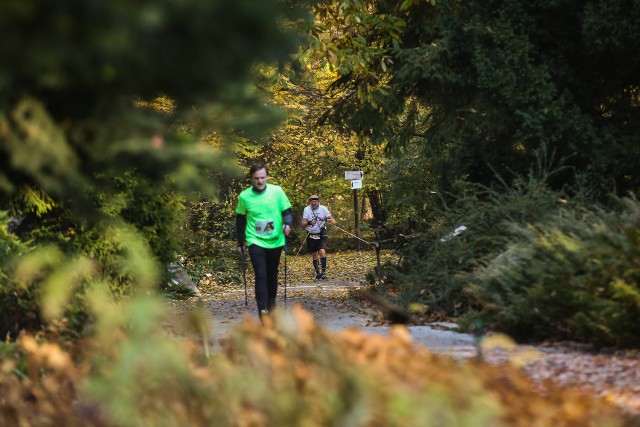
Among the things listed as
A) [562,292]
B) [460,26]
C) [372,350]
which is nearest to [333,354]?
[372,350]

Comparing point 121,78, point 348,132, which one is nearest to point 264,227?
point 121,78

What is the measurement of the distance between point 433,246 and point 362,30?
6202mm

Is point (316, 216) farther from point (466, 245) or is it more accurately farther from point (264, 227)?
point (264, 227)

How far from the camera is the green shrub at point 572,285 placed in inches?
344

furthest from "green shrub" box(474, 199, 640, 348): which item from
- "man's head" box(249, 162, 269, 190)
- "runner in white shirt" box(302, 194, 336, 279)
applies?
"runner in white shirt" box(302, 194, 336, 279)

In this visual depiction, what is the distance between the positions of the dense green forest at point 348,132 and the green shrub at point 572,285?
0.02m

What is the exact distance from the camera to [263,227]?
12594 mm

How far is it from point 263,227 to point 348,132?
381 inches

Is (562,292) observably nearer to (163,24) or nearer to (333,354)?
(333,354)

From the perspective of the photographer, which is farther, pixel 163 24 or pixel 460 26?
pixel 460 26

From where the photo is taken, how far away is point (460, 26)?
57.9 ft

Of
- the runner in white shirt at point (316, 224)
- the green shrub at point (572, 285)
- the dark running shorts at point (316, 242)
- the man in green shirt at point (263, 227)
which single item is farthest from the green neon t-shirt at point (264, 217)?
the dark running shorts at point (316, 242)

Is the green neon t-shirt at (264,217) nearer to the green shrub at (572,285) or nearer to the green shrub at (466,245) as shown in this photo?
the green shrub at (466,245)

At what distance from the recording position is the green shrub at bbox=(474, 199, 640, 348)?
28.7ft
